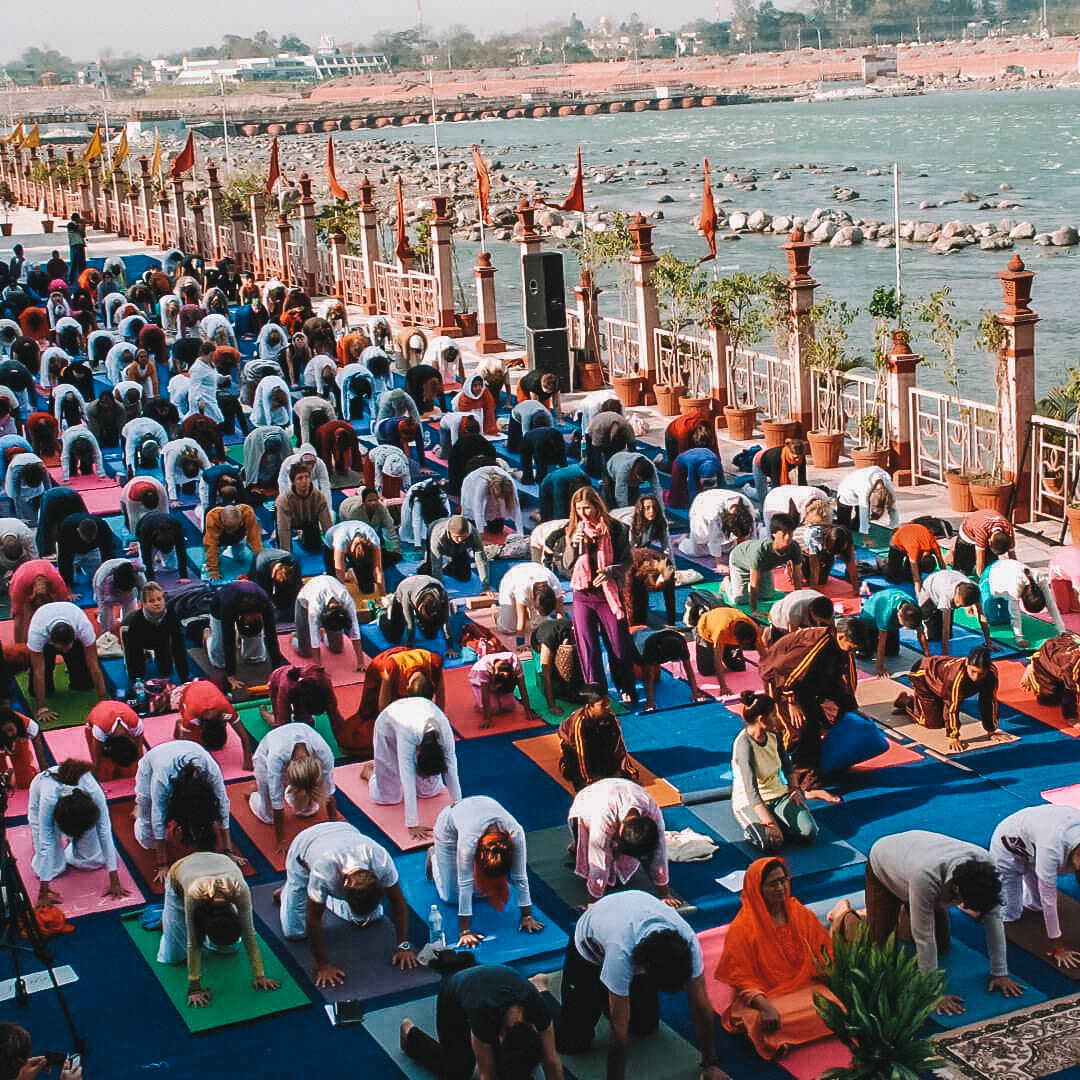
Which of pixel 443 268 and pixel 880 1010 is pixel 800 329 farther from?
pixel 880 1010

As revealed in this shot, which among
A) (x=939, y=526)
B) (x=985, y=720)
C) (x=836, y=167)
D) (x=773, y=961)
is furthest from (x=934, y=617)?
(x=836, y=167)

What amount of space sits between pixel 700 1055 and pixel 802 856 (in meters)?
2.06

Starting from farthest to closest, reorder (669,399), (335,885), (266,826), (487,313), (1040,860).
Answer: (487,313), (669,399), (266,826), (335,885), (1040,860)

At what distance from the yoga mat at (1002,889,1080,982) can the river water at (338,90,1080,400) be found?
22.6 meters

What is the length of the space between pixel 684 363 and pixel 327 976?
13939 millimetres

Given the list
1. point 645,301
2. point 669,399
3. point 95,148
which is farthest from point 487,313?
point 95,148

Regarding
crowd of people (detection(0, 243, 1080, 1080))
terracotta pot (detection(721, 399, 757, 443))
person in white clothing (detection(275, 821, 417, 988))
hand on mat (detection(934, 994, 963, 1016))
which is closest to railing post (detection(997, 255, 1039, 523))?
crowd of people (detection(0, 243, 1080, 1080))

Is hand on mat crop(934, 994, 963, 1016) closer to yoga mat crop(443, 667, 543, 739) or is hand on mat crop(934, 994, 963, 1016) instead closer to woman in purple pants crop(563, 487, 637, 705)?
woman in purple pants crop(563, 487, 637, 705)

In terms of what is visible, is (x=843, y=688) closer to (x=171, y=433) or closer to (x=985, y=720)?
(x=985, y=720)

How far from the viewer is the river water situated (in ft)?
152

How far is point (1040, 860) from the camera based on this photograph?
28.1ft

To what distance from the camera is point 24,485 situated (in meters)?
16.3

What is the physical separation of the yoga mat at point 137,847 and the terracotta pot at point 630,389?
11.8 metres

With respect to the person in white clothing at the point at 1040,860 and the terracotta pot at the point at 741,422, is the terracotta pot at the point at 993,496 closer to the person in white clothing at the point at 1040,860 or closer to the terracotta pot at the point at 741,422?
the terracotta pot at the point at 741,422
